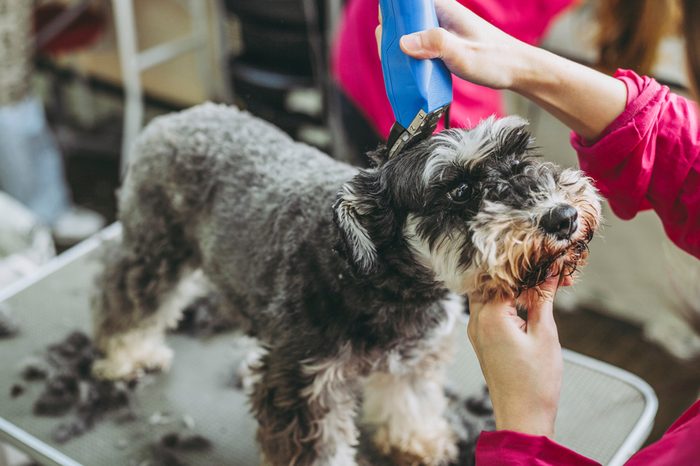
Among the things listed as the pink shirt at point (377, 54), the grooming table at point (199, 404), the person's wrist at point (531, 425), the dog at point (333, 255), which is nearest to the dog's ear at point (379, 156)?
the dog at point (333, 255)

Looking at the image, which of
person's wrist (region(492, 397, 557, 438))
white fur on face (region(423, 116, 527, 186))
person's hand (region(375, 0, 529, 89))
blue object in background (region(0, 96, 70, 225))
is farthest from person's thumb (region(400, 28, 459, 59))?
blue object in background (region(0, 96, 70, 225))

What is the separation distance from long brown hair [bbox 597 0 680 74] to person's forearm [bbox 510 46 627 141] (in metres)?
0.75

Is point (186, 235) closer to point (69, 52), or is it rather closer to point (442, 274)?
point (442, 274)

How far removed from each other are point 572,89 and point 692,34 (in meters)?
0.44

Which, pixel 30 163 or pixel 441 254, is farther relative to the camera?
pixel 30 163

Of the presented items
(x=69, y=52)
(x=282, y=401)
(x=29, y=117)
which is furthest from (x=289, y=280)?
(x=69, y=52)

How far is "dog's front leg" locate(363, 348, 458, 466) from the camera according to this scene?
1.55 meters

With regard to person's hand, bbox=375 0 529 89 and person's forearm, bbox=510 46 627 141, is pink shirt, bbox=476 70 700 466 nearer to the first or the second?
person's forearm, bbox=510 46 627 141

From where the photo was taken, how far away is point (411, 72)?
1059 millimetres

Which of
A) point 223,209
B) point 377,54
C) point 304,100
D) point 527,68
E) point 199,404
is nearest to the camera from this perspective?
point 527,68

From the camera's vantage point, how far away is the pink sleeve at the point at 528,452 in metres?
Answer: 1.01

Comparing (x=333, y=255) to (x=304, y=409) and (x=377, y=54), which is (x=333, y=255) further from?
(x=377, y=54)

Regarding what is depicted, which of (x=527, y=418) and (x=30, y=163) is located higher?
(x=527, y=418)

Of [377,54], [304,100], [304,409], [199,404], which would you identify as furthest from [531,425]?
[304,100]
